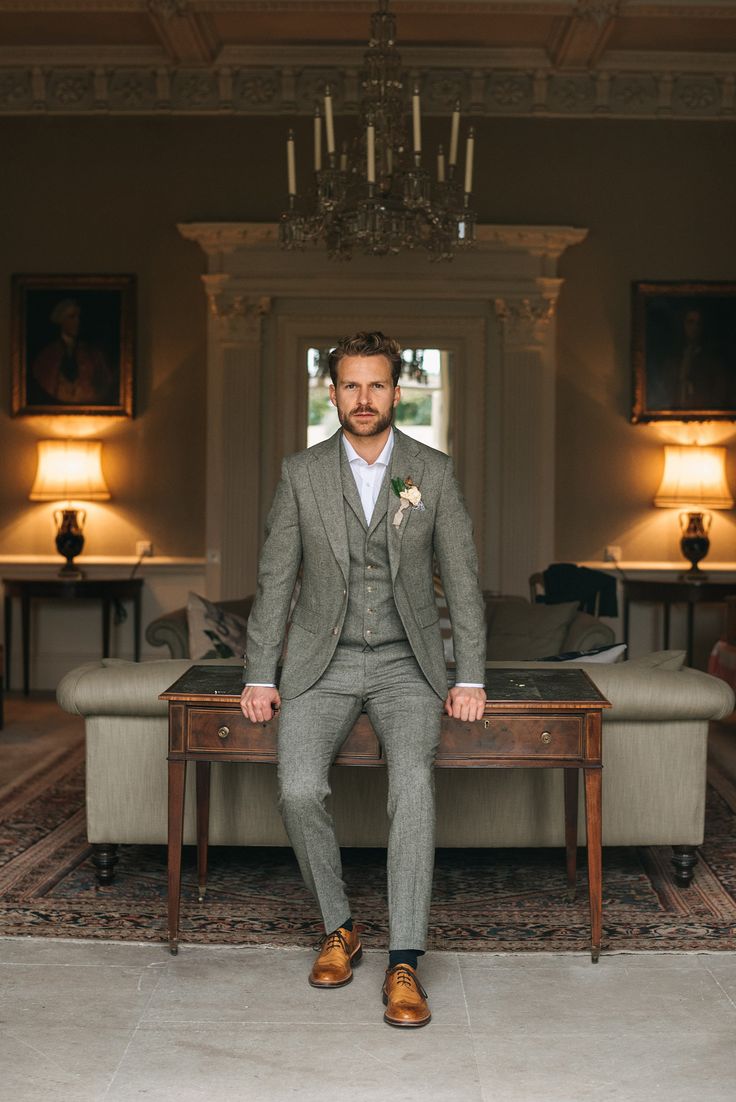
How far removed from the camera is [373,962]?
361 cm

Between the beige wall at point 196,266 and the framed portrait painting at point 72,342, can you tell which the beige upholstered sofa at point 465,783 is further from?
the framed portrait painting at point 72,342

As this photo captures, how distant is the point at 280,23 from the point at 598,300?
9.32ft

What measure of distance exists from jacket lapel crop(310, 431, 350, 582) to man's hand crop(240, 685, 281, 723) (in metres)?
0.39

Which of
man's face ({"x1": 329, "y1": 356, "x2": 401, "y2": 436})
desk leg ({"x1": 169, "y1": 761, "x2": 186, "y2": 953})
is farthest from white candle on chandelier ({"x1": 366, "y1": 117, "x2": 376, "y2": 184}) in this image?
desk leg ({"x1": 169, "y1": 761, "x2": 186, "y2": 953})

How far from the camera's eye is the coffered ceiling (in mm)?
8336

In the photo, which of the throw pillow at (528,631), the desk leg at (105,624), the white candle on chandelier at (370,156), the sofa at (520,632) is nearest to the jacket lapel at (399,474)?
the sofa at (520,632)

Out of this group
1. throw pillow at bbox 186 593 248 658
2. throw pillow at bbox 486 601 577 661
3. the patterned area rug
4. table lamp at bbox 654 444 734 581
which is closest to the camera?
the patterned area rug

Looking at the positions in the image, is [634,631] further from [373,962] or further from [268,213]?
[373,962]

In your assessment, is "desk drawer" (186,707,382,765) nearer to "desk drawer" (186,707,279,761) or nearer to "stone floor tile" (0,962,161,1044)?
"desk drawer" (186,707,279,761)

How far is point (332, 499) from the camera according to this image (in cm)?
361

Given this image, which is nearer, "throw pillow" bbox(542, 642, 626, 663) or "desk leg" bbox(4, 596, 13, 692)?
"throw pillow" bbox(542, 642, 626, 663)

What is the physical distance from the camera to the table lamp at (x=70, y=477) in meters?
8.88

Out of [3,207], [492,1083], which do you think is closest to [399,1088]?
[492,1083]

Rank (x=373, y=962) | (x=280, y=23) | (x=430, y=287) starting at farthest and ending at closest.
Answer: (x=430, y=287), (x=280, y=23), (x=373, y=962)
